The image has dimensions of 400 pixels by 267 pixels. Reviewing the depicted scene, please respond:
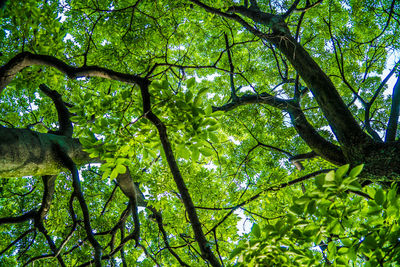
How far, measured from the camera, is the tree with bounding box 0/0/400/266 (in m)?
1.30

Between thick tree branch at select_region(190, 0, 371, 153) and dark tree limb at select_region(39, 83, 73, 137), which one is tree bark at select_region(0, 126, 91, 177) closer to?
dark tree limb at select_region(39, 83, 73, 137)

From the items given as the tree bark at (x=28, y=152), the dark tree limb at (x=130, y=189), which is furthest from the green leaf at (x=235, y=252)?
the dark tree limb at (x=130, y=189)

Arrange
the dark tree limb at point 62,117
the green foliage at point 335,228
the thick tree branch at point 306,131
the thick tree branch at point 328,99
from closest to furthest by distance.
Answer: the green foliage at point 335,228 < the thick tree branch at point 328,99 < the thick tree branch at point 306,131 < the dark tree limb at point 62,117

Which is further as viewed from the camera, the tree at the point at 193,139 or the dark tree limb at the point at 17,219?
the dark tree limb at the point at 17,219

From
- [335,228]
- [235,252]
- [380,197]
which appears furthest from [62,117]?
[380,197]

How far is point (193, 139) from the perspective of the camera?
1733mm

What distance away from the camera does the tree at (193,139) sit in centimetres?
130

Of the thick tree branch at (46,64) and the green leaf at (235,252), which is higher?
the thick tree branch at (46,64)

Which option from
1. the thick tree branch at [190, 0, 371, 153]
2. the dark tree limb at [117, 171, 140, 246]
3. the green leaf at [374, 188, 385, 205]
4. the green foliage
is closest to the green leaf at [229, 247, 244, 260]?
the green foliage

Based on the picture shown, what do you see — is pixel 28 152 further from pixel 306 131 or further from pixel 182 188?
pixel 306 131

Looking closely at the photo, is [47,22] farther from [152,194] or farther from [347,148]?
[347,148]

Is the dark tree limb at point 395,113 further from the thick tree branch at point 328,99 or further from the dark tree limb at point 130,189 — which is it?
the dark tree limb at point 130,189

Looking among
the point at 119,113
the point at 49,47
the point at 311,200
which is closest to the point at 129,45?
the point at 49,47

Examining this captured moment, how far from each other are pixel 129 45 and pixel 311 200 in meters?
4.39
